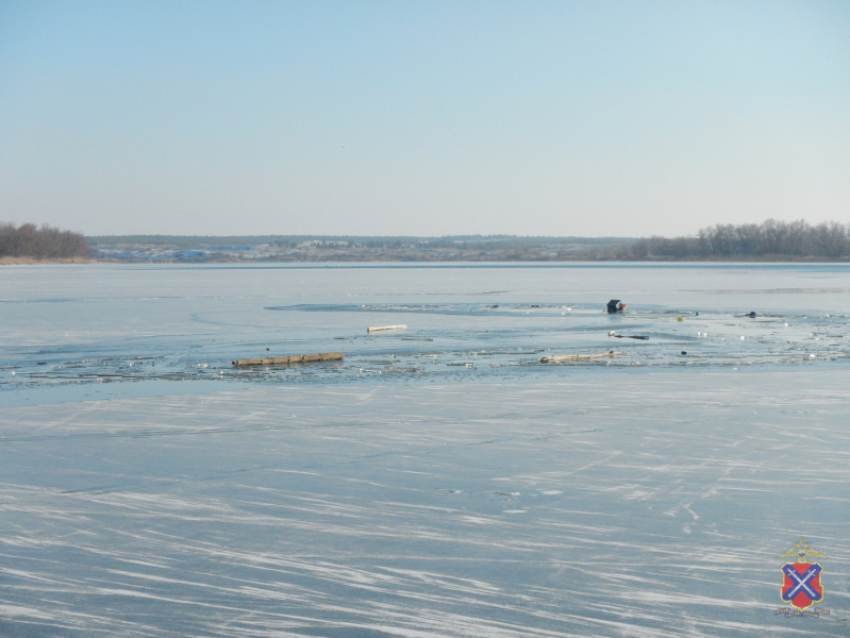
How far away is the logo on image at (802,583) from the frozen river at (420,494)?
5cm

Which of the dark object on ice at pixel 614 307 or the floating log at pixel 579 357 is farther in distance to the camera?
the dark object on ice at pixel 614 307

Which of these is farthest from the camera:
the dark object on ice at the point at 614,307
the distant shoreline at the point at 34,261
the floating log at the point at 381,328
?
the distant shoreline at the point at 34,261

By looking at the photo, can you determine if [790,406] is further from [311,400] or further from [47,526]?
[47,526]

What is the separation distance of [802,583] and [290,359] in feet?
30.6

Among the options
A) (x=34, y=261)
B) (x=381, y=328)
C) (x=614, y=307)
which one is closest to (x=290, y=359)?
(x=381, y=328)

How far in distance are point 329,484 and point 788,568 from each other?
290cm

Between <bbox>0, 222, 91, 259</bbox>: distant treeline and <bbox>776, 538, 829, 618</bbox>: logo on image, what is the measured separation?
4077 inches

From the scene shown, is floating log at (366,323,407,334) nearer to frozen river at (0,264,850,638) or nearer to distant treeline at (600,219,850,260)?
frozen river at (0,264,850,638)

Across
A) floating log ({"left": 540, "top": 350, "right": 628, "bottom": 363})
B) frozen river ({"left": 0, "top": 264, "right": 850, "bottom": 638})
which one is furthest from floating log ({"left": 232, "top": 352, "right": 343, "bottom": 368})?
floating log ({"left": 540, "top": 350, "right": 628, "bottom": 363})

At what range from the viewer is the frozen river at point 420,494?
3.99 m

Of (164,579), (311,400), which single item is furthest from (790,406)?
(164,579)

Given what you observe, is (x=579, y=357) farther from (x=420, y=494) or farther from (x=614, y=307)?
(x=614, y=307)
